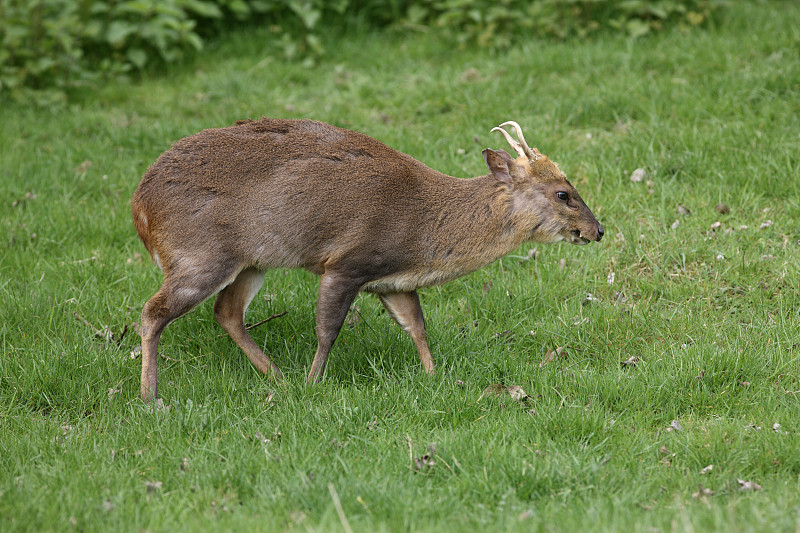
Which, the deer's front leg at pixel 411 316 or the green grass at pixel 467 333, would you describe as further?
the deer's front leg at pixel 411 316

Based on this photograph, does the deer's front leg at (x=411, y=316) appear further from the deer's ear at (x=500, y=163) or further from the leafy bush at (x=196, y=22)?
the leafy bush at (x=196, y=22)

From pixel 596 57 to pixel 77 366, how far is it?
5493mm

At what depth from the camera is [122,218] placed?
6.86 meters

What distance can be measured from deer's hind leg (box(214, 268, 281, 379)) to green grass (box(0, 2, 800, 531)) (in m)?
0.15

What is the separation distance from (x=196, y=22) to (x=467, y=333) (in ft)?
19.8

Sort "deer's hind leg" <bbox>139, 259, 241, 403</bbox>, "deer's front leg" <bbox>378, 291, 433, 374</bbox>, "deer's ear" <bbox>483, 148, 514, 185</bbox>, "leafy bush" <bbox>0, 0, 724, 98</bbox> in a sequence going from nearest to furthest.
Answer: "deer's hind leg" <bbox>139, 259, 241, 403</bbox> < "deer's ear" <bbox>483, 148, 514, 185</bbox> < "deer's front leg" <bbox>378, 291, 433, 374</bbox> < "leafy bush" <bbox>0, 0, 724, 98</bbox>

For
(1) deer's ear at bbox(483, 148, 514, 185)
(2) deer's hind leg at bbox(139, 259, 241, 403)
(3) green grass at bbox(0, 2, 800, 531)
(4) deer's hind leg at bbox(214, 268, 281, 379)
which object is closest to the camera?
(3) green grass at bbox(0, 2, 800, 531)

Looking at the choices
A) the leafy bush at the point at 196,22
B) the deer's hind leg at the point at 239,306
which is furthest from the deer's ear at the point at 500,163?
the leafy bush at the point at 196,22

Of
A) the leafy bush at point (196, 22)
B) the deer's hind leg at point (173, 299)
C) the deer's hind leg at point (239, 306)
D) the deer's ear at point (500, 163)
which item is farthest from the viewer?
the leafy bush at point (196, 22)

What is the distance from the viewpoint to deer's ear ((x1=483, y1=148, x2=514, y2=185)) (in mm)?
5227

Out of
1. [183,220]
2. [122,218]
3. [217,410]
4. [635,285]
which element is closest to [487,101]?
[635,285]

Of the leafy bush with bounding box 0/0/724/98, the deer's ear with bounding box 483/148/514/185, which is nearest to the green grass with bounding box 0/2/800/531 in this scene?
the leafy bush with bounding box 0/0/724/98

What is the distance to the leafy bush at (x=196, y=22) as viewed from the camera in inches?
353

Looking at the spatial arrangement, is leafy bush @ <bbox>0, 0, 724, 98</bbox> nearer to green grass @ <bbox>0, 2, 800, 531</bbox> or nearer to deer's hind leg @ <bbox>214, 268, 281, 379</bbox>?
green grass @ <bbox>0, 2, 800, 531</bbox>
